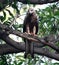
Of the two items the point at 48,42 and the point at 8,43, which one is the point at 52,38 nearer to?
the point at 48,42

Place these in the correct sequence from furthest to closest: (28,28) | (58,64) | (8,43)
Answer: (28,28) → (8,43) → (58,64)

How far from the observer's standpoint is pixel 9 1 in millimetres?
4629

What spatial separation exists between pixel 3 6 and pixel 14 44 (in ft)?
2.30

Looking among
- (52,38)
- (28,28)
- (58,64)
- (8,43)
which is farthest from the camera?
(28,28)

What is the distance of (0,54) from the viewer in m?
4.95

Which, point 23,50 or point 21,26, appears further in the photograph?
point 21,26

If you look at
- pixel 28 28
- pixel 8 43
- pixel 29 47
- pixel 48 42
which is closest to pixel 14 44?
pixel 8 43

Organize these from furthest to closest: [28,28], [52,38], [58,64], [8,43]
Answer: [28,28]
[8,43]
[52,38]
[58,64]

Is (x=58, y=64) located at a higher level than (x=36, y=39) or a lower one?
lower

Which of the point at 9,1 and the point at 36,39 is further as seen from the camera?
the point at 9,1

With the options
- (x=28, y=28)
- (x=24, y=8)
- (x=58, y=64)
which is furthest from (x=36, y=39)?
(x=24, y=8)

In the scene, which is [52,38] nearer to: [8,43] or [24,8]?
[8,43]

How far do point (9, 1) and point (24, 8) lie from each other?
5.88 feet

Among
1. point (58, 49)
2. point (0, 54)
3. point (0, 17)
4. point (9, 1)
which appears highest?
point (9, 1)
